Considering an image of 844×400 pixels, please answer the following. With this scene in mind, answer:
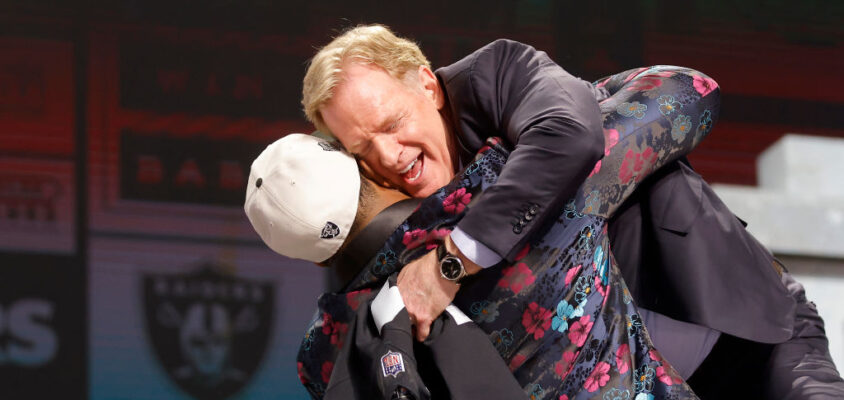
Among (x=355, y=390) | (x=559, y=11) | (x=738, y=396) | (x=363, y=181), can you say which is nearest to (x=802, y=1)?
(x=559, y=11)

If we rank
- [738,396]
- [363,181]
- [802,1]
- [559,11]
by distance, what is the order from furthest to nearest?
[802,1]
[559,11]
[738,396]
[363,181]

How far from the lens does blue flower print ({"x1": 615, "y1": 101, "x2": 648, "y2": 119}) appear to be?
157cm

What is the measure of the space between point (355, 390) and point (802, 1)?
3.27 metres

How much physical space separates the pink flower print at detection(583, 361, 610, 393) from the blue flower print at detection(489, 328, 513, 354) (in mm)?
134

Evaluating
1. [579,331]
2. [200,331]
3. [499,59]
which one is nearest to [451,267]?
[579,331]

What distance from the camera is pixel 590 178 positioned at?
1502 mm

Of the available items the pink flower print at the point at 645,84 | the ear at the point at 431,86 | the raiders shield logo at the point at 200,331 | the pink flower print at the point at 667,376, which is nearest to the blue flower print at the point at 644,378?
the pink flower print at the point at 667,376

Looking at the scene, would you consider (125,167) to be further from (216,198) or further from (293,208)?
(293,208)

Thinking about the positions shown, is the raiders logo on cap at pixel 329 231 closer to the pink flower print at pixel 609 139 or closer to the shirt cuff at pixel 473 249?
the shirt cuff at pixel 473 249

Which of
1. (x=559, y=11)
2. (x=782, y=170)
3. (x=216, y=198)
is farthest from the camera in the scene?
(x=559, y=11)

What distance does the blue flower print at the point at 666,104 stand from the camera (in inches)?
62.4

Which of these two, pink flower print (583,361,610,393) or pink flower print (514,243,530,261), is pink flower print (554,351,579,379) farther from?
pink flower print (514,243,530,261)

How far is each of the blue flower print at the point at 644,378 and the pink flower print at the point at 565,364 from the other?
0.11 metres

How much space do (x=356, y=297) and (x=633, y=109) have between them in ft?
1.74
